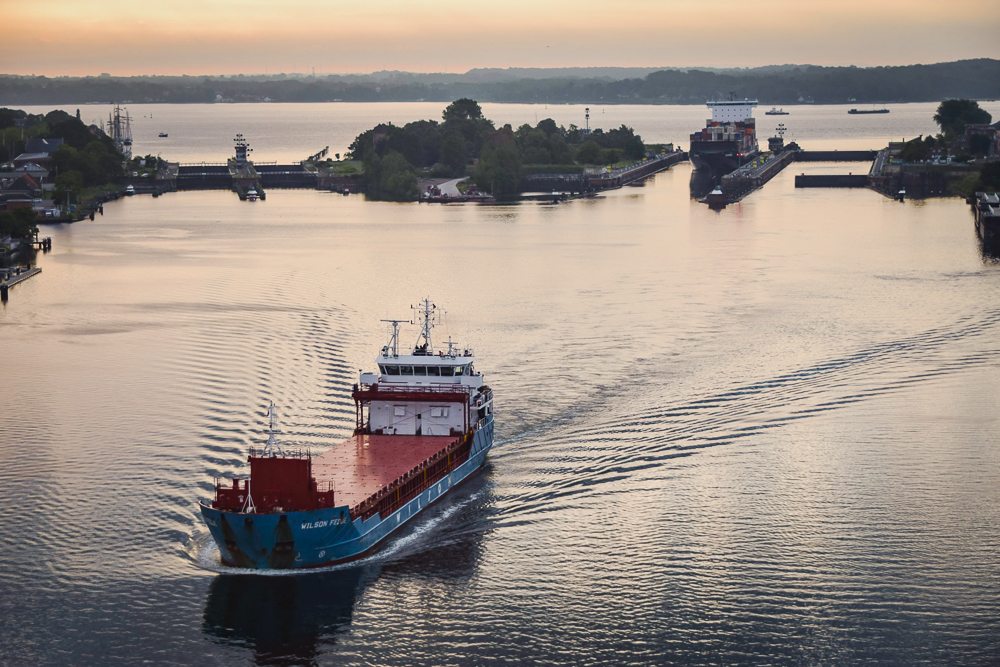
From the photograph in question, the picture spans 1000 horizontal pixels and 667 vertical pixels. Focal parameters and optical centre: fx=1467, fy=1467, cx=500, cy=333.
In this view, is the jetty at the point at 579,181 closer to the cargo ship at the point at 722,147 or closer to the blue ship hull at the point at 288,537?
the cargo ship at the point at 722,147

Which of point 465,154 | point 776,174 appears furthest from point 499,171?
point 776,174

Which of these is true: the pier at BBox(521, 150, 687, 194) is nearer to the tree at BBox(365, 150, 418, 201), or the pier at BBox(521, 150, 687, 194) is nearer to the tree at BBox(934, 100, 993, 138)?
the tree at BBox(365, 150, 418, 201)

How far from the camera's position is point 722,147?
375 feet

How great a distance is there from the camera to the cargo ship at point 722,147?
112 metres

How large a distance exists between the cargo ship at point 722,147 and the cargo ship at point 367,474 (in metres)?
75.2

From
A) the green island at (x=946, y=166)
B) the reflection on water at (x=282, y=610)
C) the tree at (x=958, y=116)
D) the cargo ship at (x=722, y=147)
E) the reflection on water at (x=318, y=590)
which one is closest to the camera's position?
the reflection on water at (x=282, y=610)

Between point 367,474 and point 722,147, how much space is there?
9160 cm

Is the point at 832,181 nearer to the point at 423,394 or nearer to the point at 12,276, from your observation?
the point at 12,276

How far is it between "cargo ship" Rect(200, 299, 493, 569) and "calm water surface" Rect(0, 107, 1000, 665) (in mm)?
527

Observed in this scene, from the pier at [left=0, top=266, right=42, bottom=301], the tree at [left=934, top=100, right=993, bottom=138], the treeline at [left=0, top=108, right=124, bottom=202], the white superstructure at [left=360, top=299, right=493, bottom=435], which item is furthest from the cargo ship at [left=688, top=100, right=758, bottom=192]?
the white superstructure at [left=360, top=299, right=493, bottom=435]

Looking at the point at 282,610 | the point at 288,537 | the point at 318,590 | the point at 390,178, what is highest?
the point at 390,178

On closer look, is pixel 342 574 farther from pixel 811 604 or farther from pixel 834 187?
pixel 834 187

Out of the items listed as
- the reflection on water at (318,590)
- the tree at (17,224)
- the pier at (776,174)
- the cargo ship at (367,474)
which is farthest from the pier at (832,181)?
the reflection on water at (318,590)

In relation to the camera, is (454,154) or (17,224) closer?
(17,224)
